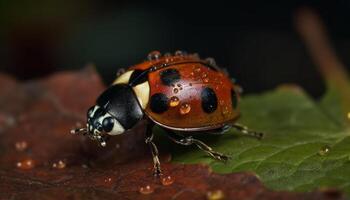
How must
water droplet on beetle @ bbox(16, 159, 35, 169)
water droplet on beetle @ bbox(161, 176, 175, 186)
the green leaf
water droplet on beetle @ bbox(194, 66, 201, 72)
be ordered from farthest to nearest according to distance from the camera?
water droplet on beetle @ bbox(16, 159, 35, 169) < water droplet on beetle @ bbox(194, 66, 201, 72) < water droplet on beetle @ bbox(161, 176, 175, 186) < the green leaf

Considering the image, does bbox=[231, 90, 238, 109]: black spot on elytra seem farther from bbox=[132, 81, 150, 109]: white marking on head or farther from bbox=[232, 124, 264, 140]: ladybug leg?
bbox=[132, 81, 150, 109]: white marking on head

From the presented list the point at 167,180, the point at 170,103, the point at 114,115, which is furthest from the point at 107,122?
the point at 167,180

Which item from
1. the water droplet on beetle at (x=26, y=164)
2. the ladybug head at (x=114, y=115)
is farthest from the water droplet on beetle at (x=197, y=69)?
the water droplet on beetle at (x=26, y=164)

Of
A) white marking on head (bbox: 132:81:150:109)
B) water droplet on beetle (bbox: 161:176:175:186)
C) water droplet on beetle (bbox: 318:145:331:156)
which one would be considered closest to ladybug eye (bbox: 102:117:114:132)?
white marking on head (bbox: 132:81:150:109)

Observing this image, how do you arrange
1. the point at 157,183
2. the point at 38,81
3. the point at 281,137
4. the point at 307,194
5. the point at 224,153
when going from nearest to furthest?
1. the point at 307,194
2. the point at 157,183
3. the point at 224,153
4. the point at 281,137
5. the point at 38,81

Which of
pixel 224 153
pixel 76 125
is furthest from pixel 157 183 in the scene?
pixel 76 125

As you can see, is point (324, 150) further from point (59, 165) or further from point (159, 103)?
point (59, 165)

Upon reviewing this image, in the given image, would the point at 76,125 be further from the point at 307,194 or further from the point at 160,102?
the point at 307,194

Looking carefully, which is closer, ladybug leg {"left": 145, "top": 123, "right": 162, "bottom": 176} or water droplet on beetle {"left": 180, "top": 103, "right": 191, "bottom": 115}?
ladybug leg {"left": 145, "top": 123, "right": 162, "bottom": 176}
